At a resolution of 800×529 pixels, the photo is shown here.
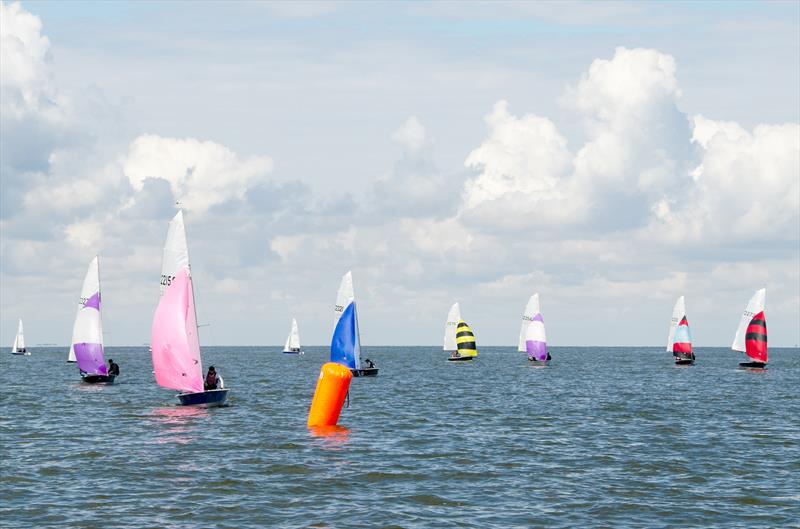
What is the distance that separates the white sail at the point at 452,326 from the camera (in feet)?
488

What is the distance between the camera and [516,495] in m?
31.7

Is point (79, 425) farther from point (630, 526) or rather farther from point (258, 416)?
point (630, 526)

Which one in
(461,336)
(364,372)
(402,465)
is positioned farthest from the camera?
(461,336)

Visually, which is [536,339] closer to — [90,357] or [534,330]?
[534,330]

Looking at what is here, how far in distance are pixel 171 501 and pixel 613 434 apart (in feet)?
80.6

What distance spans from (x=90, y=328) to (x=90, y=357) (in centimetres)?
285

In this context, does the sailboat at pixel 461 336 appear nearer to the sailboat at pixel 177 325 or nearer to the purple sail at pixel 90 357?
the purple sail at pixel 90 357

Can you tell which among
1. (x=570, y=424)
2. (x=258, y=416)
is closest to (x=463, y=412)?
(x=570, y=424)

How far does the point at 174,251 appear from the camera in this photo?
174ft

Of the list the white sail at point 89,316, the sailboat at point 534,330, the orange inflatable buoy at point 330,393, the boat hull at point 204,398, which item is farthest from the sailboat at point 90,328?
the sailboat at point 534,330

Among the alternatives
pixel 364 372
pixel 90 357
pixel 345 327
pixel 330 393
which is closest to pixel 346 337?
pixel 345 327

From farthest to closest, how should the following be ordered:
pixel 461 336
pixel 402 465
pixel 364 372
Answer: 1. pixel 461 336
2. pixel 364 372
3. pixel 402 465

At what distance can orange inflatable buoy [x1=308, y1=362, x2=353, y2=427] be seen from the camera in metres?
45.6

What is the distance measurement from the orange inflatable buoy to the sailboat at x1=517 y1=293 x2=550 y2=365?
86.1 metres
